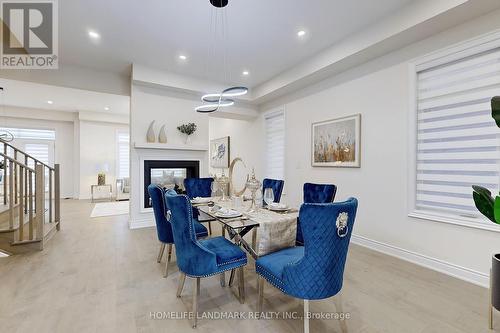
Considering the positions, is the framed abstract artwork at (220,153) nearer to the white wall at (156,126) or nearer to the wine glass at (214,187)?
the white wall at (156,126)

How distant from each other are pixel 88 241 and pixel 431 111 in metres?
5.13

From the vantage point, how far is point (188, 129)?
16.2ft

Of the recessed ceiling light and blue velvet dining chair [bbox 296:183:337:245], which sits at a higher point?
the recessed ceiling light

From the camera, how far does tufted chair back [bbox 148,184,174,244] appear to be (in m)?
2.43

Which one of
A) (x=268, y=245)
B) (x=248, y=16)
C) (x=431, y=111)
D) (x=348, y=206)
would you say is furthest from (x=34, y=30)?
(x=431, y=111)

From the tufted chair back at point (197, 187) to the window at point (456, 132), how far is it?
2.90 m

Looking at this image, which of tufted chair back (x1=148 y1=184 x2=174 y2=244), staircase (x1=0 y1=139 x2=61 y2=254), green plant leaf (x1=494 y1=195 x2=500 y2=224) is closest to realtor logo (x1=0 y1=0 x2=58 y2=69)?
staircase (x1=0 y1=139 x2=61 y2=254)

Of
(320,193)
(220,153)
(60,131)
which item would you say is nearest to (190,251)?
(320,193)

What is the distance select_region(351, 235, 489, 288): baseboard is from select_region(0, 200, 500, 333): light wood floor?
0.36ft

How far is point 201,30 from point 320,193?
273 centimetres

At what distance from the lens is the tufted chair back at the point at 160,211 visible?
2.43 meters

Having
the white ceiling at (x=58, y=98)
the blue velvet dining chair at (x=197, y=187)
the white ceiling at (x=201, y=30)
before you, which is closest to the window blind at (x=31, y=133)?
the white ceiling at (x=58, y=98)

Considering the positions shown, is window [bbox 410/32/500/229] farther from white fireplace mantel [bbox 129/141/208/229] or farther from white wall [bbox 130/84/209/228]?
white fireplace mantel [bbox 129/141/208/229]

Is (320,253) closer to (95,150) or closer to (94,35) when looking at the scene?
(94,35)
